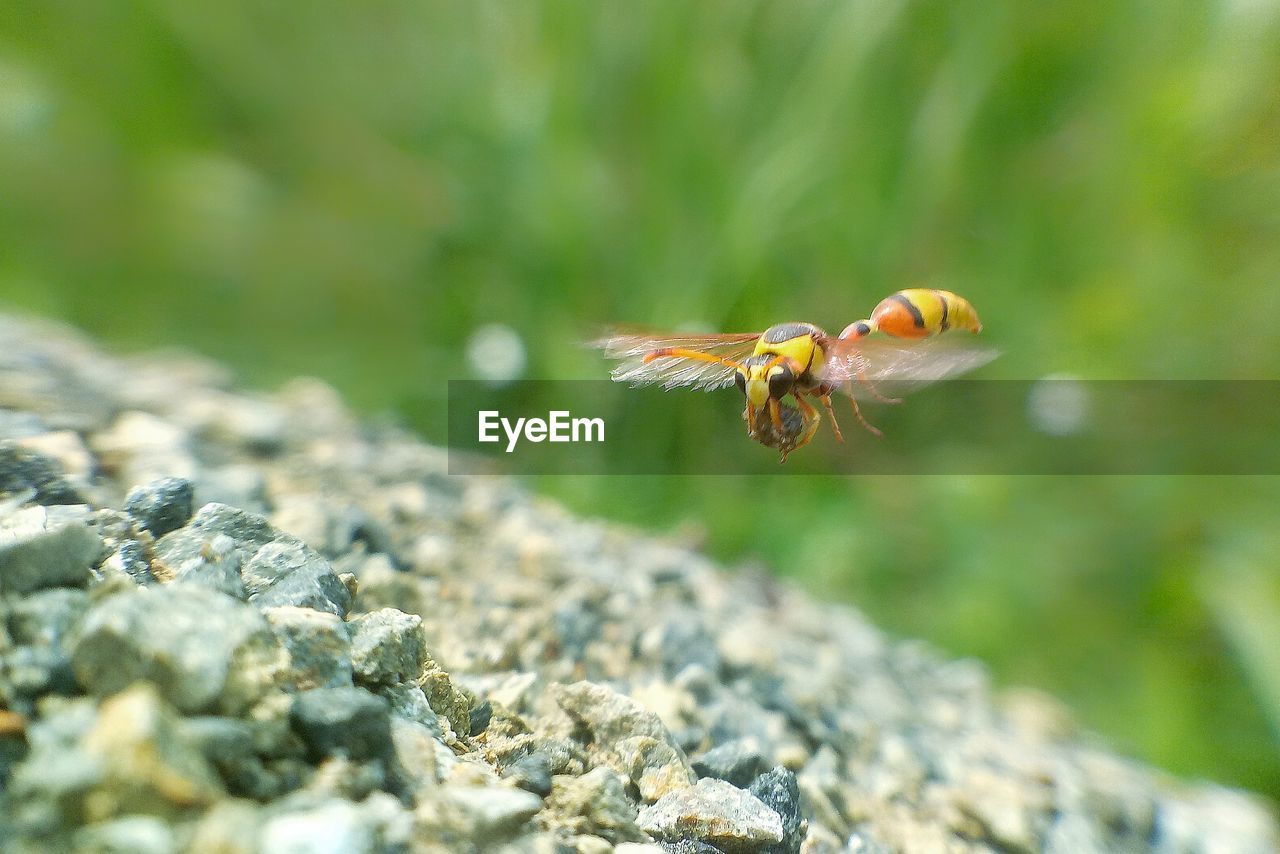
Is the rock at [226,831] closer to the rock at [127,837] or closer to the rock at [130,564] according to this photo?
the rock at [127,837]

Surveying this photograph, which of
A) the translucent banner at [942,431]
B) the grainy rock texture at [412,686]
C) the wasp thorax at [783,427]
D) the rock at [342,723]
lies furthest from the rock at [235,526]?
the translucent banner at [942,431]

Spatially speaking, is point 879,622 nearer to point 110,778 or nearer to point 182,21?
point 110,778

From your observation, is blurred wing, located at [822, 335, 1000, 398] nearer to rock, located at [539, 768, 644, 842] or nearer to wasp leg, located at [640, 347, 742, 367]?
wasp leg, located at [640, 347, 742, 367]

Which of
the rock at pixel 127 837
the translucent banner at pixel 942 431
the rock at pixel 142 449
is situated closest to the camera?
the rock at pixel 127 837

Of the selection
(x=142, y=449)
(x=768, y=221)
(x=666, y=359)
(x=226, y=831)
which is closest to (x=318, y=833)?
(x=226, y=831)

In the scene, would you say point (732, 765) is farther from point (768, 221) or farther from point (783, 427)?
point (768, 221)
